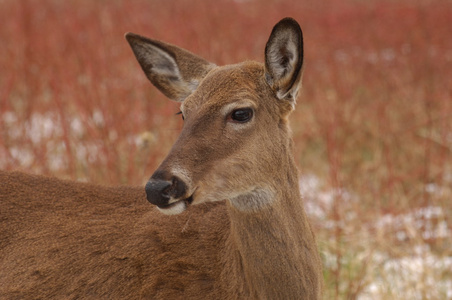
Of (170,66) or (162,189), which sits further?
(170,66)

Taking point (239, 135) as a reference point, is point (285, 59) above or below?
above

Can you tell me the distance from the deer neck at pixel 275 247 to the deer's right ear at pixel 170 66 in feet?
2.71

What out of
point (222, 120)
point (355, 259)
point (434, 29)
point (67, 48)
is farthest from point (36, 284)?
point (434, 29)

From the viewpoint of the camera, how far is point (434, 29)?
11.4m

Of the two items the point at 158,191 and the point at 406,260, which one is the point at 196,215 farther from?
the point at 406,260

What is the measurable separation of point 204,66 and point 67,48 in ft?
19.8

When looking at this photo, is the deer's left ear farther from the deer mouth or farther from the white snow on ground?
the white snow on ground

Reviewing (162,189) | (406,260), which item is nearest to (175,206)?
(162,189)

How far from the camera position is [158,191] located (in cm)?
294

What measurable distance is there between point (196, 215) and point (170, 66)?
2.90 feet

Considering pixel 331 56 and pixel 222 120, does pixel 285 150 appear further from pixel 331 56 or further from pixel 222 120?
pixel 331 56

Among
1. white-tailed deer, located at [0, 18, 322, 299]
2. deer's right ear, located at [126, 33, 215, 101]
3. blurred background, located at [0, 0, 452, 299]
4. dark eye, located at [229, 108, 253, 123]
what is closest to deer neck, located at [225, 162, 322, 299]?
white-tailed deer, located at [0, 18, 322, 299]

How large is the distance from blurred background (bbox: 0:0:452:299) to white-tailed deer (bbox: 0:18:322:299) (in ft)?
3.95

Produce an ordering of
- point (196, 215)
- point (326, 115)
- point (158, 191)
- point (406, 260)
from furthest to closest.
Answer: point (326, 115) < point (406, 260) < point (196, 215) < point (158, 191)
